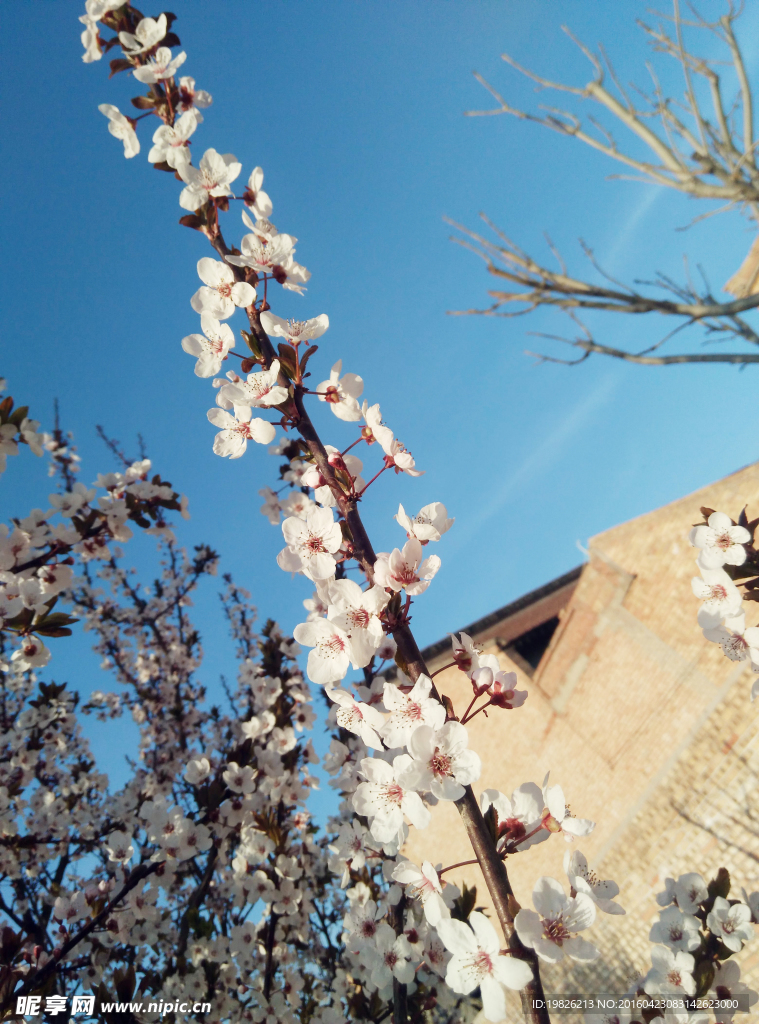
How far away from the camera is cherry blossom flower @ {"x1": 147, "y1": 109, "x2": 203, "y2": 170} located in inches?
73.6

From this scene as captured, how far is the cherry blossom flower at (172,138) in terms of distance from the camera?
73.6 inches

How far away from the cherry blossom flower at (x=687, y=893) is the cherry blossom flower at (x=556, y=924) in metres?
1.58

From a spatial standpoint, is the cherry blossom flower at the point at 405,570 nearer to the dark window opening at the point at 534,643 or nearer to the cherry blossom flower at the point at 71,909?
the cherry blossom flower at the point at 71,909

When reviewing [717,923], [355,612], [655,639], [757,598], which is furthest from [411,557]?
[655,639]

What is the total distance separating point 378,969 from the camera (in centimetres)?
186

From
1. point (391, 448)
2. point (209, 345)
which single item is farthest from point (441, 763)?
point (209, 345)

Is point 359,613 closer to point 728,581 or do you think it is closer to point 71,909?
point 728,581

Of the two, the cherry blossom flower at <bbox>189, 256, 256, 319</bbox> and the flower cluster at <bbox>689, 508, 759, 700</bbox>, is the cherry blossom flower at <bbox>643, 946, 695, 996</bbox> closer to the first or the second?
the flower cluster at <bbox>689, 508, 759, 700</bbox>

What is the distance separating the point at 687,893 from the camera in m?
2.49

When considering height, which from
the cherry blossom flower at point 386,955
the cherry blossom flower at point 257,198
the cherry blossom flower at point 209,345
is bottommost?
the cherry blossom flower at point 386,955

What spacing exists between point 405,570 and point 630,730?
938 cm

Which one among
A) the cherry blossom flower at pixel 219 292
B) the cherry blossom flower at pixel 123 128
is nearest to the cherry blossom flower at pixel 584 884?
the cherry blossom flower at pixel 219 292

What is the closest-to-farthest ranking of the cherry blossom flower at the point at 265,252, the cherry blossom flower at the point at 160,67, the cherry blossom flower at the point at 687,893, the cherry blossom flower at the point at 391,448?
1. the cherry blossom flower at the point at 391,448
2. the cherry blossom flower at the point at 265,252
3. the cherry blossom flower at the point at 160,67
4. the cherry blossom flower at the point at 687,893

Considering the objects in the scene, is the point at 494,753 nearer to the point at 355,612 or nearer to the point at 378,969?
the point at 378,969
